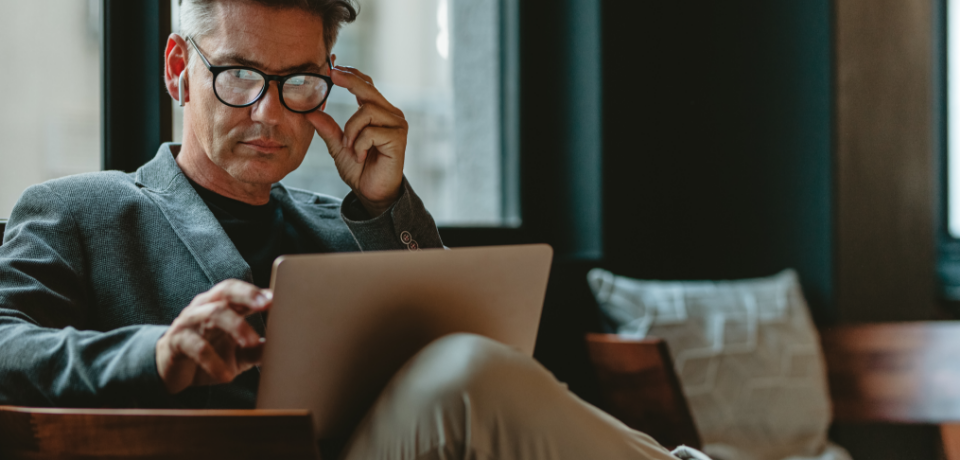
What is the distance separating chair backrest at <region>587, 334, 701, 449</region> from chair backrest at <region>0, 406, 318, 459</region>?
131 cm

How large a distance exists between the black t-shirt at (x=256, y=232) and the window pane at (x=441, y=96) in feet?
2.55

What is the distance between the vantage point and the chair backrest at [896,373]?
220 centimetres

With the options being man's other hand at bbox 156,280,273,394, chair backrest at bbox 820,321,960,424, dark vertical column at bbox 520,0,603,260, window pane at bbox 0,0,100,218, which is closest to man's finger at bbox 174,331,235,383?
man's other hand at bbox 156,280,273,394

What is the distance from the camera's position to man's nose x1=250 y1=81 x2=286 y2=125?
126 cm

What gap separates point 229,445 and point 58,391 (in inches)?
10.7

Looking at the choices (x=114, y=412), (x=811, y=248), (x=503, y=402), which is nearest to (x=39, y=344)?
(x=114, y=412)

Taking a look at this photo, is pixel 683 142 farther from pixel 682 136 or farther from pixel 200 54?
pixel 200 54

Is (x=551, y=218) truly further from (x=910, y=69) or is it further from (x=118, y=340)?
(x=118, y=340)

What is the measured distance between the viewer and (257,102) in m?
1.26

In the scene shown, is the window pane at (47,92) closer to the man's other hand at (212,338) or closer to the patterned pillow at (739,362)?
the man's other hand at (212,338)

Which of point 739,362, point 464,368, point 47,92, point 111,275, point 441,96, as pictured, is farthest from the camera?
point 441,96

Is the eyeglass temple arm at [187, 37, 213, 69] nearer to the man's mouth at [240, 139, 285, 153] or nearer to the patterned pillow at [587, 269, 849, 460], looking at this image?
the man's mouth at [240, 139, 285, 153]

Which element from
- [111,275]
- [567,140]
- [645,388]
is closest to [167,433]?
[111,275]

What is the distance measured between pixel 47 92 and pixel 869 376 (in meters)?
2.29
